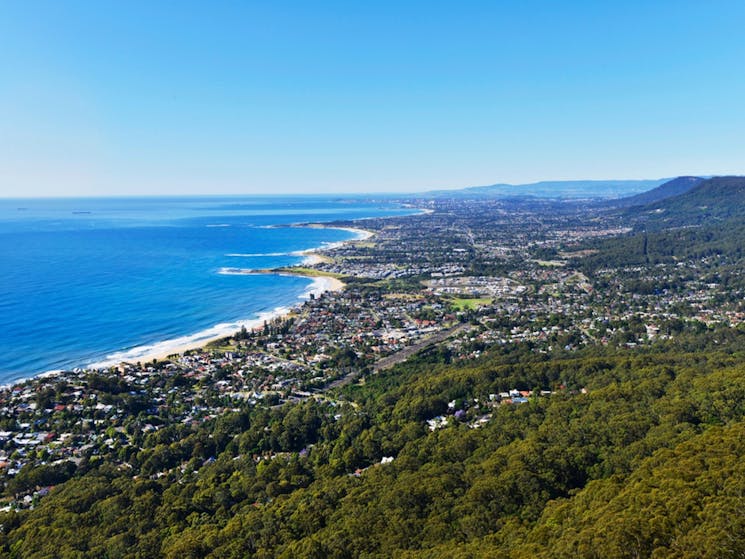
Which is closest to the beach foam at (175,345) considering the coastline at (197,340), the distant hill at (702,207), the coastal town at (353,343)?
the coastline at (197,340)

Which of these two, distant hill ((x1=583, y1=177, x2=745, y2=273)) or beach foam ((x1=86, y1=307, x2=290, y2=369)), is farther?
distant hill ((x1=583, y1=177, x2=745, y2=273))

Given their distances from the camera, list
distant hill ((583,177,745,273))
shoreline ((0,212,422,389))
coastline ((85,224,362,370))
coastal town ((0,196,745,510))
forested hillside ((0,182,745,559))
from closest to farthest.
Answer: forested hillside ((0,182,745,559)), coastal town ((0,196,745,510)), shoreline ((0,212,422,389)), coastline ((85,224,362,370)), distant hill ((583,177,745,273))

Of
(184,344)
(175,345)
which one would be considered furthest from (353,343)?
(175,345)

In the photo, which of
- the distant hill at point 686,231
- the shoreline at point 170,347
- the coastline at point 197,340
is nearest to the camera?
the shoreline at point 170,347

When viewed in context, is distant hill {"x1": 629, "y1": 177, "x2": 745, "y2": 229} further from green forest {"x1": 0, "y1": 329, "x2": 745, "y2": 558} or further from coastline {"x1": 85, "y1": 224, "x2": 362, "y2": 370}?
green forest {"x1": 0, "y1": 329, "x2": 745, "y2": 558}

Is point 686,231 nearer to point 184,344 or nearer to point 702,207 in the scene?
point 702,207

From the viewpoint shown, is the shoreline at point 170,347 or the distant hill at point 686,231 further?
the distant hill at point 686,231

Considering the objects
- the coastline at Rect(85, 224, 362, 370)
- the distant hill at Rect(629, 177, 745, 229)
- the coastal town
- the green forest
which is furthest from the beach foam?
the distant hill at Rect(629, 177, 745, 229)

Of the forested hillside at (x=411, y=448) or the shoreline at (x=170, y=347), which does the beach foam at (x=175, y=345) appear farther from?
the forested hillside at (x=411, y=448)
